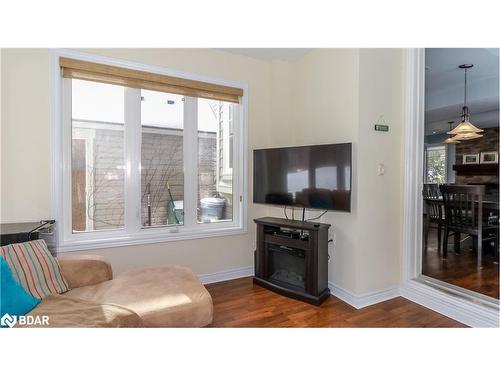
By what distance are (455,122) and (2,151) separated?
8385 mm

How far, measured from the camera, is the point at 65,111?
96.7 inches

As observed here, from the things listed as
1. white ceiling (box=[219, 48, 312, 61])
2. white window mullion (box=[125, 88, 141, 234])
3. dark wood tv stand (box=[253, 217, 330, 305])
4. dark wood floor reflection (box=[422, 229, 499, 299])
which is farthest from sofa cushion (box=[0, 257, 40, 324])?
dark wood floor reflection (box=[422, 229, 499, 299])

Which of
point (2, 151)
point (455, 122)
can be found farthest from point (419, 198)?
point (455, 122)

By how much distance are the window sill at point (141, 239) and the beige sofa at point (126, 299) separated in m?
0.40

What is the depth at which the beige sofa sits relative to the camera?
156 cm

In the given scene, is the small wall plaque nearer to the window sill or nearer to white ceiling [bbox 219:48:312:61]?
white ceiling [bbox 219:48:312:61]

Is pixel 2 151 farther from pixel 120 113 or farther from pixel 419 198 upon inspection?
pixel 419 198

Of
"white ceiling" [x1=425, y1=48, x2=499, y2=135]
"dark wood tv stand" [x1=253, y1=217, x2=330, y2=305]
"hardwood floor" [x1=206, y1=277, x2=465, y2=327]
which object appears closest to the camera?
"hardwood floor" [x1=206, y1=277, x2=465, y2=327]

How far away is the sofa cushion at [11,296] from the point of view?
1.52 metres

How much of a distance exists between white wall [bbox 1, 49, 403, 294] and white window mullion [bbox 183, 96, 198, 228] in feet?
1.05

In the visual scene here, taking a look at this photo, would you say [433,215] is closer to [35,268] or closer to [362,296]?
[362,296]

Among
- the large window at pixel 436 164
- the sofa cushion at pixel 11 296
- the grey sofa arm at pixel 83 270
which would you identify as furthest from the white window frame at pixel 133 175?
the large window at pixel 436 164

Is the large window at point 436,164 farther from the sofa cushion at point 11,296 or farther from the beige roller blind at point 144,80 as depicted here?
the sofa cushion at point 11,296
